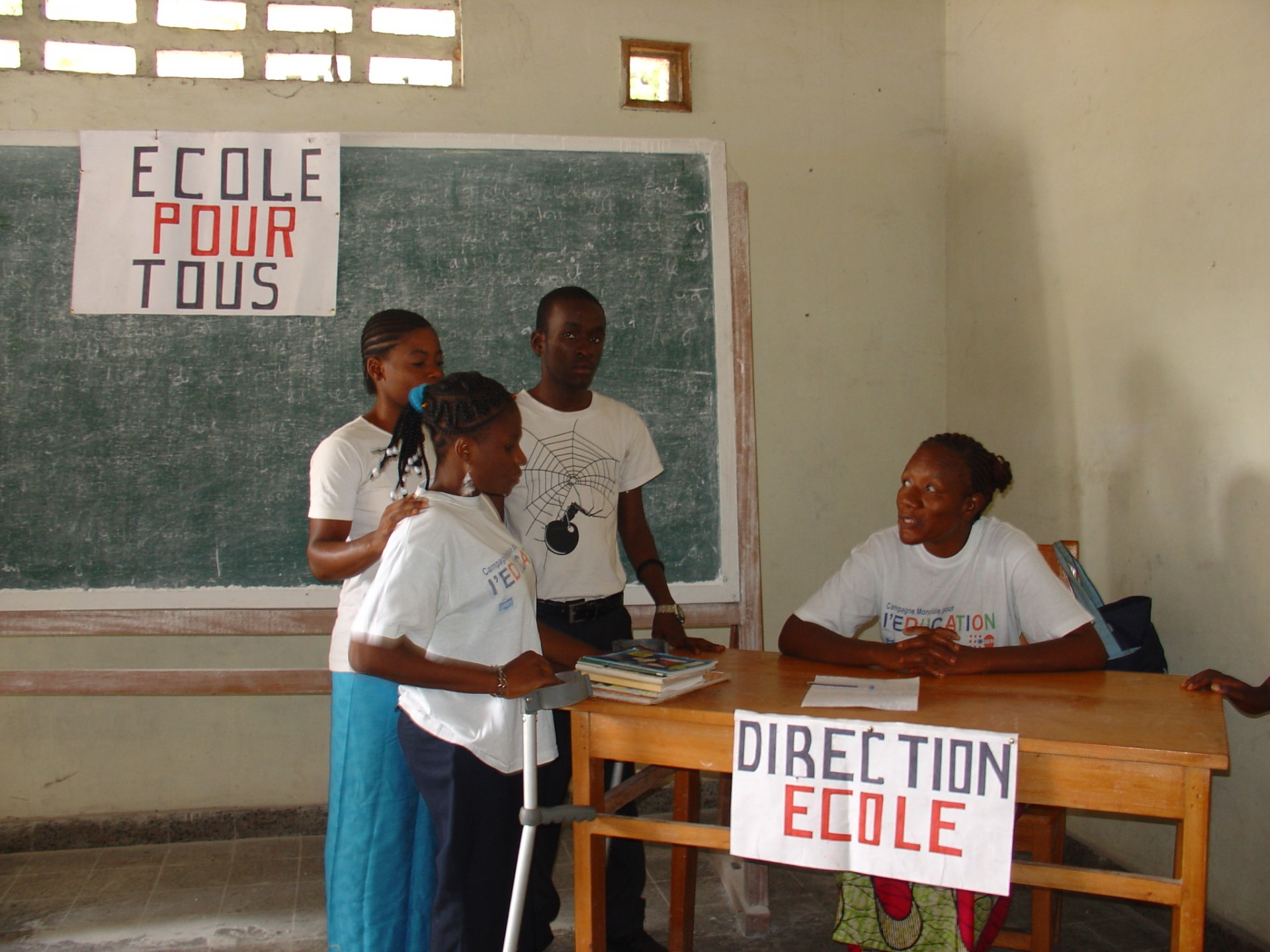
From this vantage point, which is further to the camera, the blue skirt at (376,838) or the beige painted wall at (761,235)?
the beige painted wall at (761,235)

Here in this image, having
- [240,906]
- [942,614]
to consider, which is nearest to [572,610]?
[942,614]

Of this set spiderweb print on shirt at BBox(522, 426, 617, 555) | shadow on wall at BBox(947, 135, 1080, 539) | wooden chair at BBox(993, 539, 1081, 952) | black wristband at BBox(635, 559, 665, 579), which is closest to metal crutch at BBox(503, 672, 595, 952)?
spiderweb print on shirt at BBox(522, 426, 617, 555)

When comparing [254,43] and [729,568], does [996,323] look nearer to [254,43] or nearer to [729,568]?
[729,568]

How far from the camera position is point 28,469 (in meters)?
2.73

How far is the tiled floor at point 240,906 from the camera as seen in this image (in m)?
2.62

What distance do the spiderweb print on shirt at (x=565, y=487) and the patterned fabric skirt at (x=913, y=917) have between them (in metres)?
0.99

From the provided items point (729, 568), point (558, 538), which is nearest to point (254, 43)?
point (558, 538)

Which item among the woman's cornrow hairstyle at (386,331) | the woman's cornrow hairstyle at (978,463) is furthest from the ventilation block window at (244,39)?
the woman's cornrow hairstyle at (978,463)

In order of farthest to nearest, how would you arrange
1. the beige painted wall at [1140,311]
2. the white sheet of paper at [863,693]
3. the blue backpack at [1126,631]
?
1. the blue backpack at [1126,631]
2. the beige painted wall at [1140,311]
3. the white sheet of paper at [863,693]

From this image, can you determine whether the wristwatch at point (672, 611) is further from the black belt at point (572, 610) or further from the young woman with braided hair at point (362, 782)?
the young woman with braided hair at point (362, 782)

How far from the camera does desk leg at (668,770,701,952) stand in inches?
92.3

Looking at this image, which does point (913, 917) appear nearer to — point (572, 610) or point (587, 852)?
point (587, 852)

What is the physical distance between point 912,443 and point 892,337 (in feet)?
1.35

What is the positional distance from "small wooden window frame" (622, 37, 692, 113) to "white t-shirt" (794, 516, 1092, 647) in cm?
194
